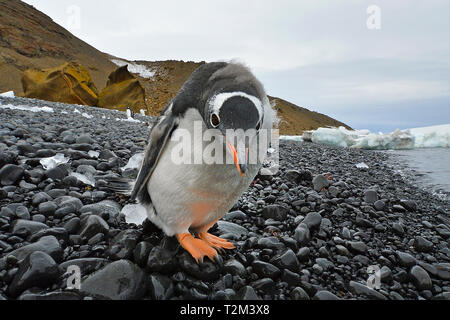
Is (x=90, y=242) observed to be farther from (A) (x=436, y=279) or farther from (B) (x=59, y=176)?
(A) (x=436, y=279)

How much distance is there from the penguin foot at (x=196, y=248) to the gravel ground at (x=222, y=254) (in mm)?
67

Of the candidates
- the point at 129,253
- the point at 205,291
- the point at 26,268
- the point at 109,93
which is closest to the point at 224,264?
the point at 205,291

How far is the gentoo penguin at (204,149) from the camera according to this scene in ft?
5.12

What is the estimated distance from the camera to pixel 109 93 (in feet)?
87.2

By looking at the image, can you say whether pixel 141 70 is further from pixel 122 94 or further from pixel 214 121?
pixel 214 121

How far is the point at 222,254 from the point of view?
2.29 meters

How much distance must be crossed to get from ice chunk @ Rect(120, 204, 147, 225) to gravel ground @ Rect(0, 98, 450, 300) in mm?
67

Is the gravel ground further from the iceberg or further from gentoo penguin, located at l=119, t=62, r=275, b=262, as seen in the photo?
the iceberg

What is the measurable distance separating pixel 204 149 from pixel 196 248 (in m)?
0.85

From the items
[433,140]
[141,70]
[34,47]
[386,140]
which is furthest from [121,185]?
[34,47]

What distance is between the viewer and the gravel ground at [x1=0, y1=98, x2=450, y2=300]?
1805 mm

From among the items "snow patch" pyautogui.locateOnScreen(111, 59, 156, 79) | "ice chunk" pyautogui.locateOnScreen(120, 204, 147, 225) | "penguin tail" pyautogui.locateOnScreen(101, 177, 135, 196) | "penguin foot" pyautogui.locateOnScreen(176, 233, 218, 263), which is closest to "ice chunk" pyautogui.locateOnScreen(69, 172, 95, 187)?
"penguin tail" pyautogui.locateOnScreen(101, 177, 135, 196)

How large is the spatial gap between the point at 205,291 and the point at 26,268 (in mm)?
1161

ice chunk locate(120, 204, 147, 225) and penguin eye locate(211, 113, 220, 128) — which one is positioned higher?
penguin eye locate(211, 113, 220, 128)
